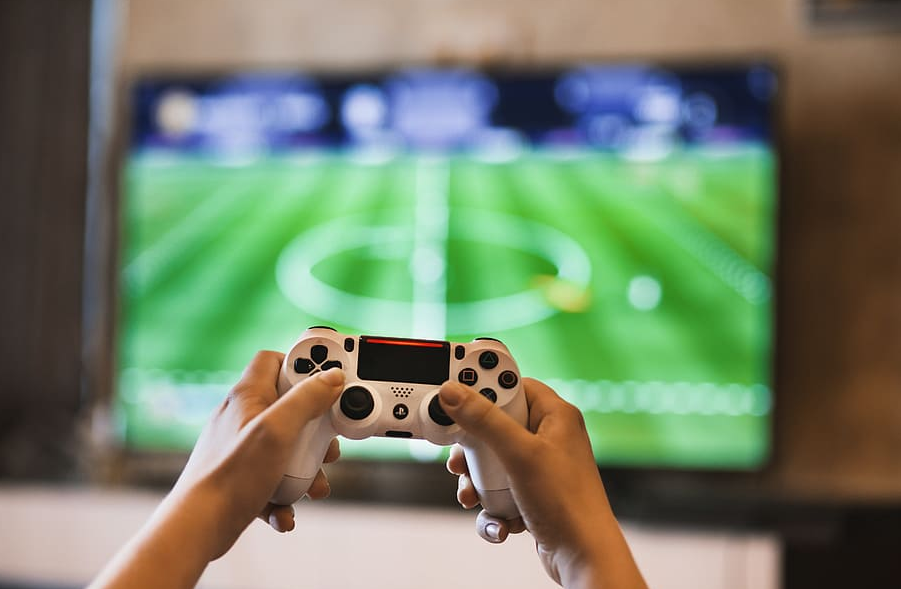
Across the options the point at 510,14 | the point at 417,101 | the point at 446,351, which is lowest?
the point at 446,351

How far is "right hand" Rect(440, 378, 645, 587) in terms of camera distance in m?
0.85

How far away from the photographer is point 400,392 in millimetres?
1017

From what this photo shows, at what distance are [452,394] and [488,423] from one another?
4 centimetres

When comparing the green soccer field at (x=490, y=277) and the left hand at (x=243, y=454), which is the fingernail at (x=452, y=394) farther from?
the green soccer field at (x=490, y=277)

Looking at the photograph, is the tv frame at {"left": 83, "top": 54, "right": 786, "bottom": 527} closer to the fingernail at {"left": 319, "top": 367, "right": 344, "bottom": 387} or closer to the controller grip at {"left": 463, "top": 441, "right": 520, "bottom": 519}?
the controller grip at {"left": 463, "top": 441, "right": 520, "bottom": 519}

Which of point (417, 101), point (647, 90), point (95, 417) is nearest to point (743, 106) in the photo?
point (647, 90)

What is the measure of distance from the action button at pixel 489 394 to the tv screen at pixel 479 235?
6.07ft

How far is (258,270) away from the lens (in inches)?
119

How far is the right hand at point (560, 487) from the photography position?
85cm

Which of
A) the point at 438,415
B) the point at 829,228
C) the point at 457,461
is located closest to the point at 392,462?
the point at 829,228

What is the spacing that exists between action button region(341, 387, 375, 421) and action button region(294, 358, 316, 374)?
4cm

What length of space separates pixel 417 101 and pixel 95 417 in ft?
4.80

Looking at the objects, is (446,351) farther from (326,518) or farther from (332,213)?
(332,213)

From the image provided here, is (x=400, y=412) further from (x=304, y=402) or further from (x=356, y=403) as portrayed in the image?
(x=304, y=402)
